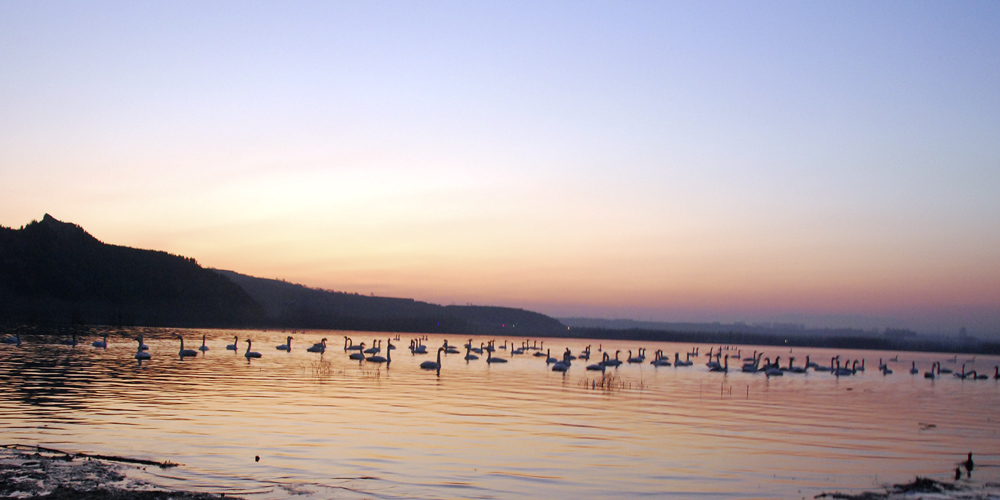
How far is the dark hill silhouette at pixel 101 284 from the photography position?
103875mm

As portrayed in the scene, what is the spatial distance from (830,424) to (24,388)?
28.6 m

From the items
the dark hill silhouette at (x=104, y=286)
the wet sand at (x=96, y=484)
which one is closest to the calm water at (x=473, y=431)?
the wet sand at (x=96, y=484)

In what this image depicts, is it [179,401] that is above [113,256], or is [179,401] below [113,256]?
below

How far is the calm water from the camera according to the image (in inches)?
583

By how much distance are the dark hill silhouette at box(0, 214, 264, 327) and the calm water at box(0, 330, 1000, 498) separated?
7222 cm

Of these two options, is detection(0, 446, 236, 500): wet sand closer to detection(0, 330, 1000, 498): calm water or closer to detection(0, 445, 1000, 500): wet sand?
detection(0, 445, 1000, 500): wet sand

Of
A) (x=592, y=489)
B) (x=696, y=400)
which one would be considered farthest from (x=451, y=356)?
(x=592, y=489)

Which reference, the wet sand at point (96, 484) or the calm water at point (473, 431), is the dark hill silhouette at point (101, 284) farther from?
the wet sand at point (96, 484)

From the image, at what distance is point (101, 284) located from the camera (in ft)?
381

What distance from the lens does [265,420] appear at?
2148cm

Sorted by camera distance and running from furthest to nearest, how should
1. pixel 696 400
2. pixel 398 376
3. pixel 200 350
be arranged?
pixel 200 350 < pixel 398 376 < pixel 696 400

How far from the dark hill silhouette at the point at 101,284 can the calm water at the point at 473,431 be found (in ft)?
Result: 237

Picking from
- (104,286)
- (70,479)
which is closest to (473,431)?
(70,479)

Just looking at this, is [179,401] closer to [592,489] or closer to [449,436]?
[449,436]
